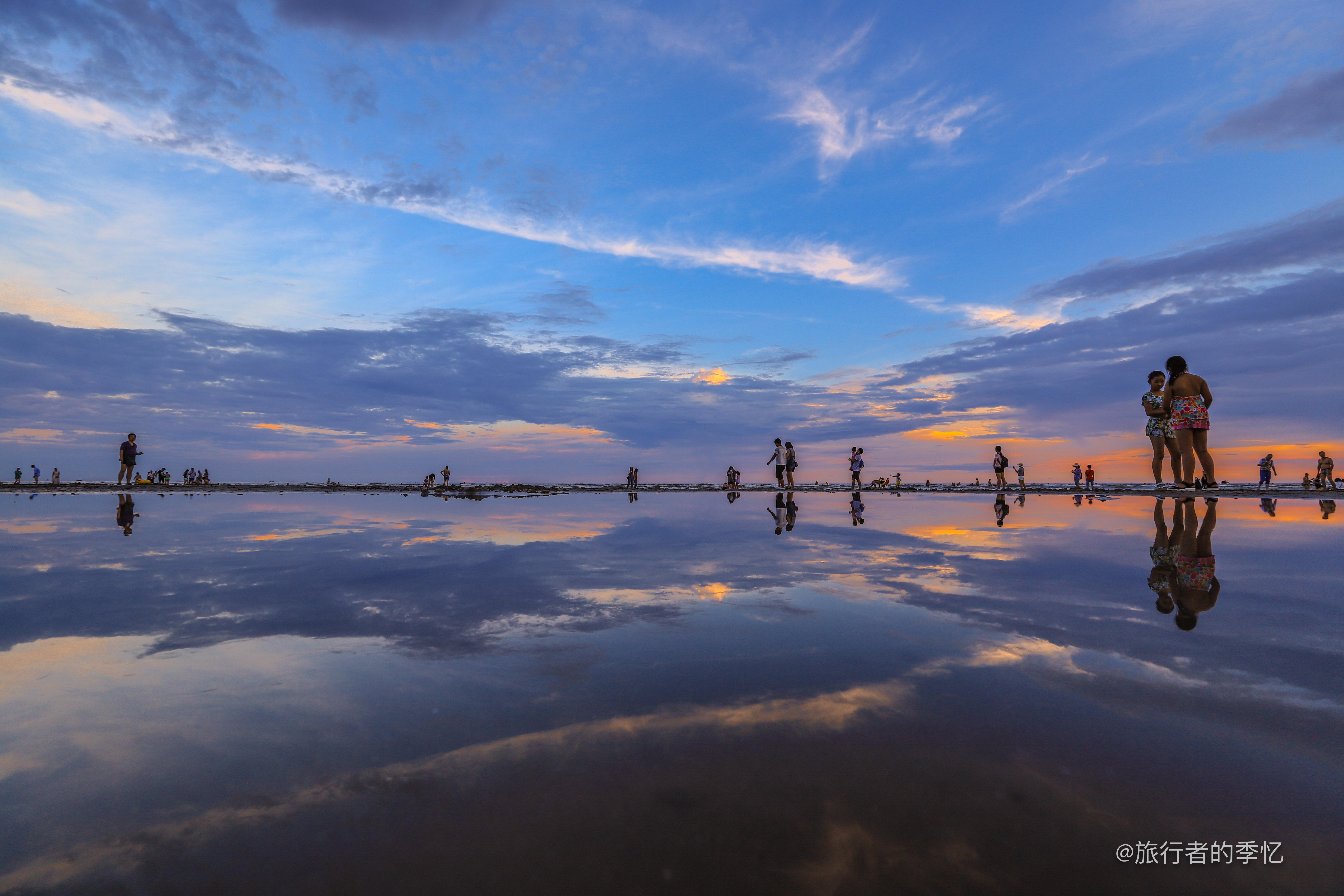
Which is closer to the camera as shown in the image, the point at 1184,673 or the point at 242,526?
the point at 1184,673

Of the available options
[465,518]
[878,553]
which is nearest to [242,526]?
[465,518]

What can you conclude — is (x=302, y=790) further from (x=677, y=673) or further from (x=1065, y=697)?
(x=1065, y=697)

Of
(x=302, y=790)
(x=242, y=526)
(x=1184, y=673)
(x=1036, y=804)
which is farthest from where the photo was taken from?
(x=242, y=526)

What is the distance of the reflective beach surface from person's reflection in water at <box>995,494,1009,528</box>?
27.3 feet

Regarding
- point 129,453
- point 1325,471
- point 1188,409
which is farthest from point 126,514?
point 1325,471

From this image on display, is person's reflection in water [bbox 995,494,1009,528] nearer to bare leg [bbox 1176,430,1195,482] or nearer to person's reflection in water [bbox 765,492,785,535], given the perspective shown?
bare leg [bbox 1176,430,1195,482]

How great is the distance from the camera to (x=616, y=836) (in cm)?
242

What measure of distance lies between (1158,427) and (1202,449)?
1.32 m

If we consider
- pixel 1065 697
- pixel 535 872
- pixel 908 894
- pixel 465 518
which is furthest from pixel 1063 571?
pixel 465 518

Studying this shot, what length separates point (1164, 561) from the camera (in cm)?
895

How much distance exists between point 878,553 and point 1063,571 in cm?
269

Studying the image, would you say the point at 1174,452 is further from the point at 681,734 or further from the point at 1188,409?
the point at 681,734

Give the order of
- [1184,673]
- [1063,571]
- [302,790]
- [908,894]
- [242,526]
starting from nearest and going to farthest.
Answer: [908,894] → [302,790] → [1184,673] → [1063,571] → [242,526]

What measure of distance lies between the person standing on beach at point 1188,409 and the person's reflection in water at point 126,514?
27.5m
